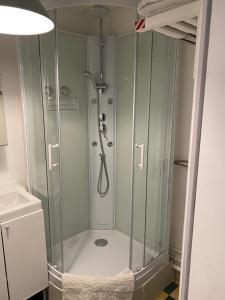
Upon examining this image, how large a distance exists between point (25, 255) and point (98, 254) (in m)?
0.84

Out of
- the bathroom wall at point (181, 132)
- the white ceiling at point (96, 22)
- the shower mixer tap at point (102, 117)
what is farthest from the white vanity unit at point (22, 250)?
the white ceiling at point (96, 22)

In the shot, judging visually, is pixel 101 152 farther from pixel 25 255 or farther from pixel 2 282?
pixel 2 282

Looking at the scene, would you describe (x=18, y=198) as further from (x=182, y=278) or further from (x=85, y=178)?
(x=182, y=278)

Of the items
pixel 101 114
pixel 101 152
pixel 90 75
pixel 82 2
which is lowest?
pixel 101 152

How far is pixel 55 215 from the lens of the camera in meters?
2.14

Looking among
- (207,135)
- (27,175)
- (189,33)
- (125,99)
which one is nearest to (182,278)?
(207,135)

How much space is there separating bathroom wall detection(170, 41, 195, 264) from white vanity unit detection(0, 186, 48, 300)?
1.21m

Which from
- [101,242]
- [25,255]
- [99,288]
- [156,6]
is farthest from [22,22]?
[101,242]

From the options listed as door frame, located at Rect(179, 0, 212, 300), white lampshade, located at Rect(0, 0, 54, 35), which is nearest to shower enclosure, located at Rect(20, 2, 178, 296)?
white lampshade, located at Rect(0, 0, 54, 35)

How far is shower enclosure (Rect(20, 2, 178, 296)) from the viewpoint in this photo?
6.15 feet

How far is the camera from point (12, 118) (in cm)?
201

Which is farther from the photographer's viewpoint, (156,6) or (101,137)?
(101,137)

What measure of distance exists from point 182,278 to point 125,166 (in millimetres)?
1694

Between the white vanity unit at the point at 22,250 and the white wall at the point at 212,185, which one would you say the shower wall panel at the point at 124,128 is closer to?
the white vanity unit at the point at 22,250
